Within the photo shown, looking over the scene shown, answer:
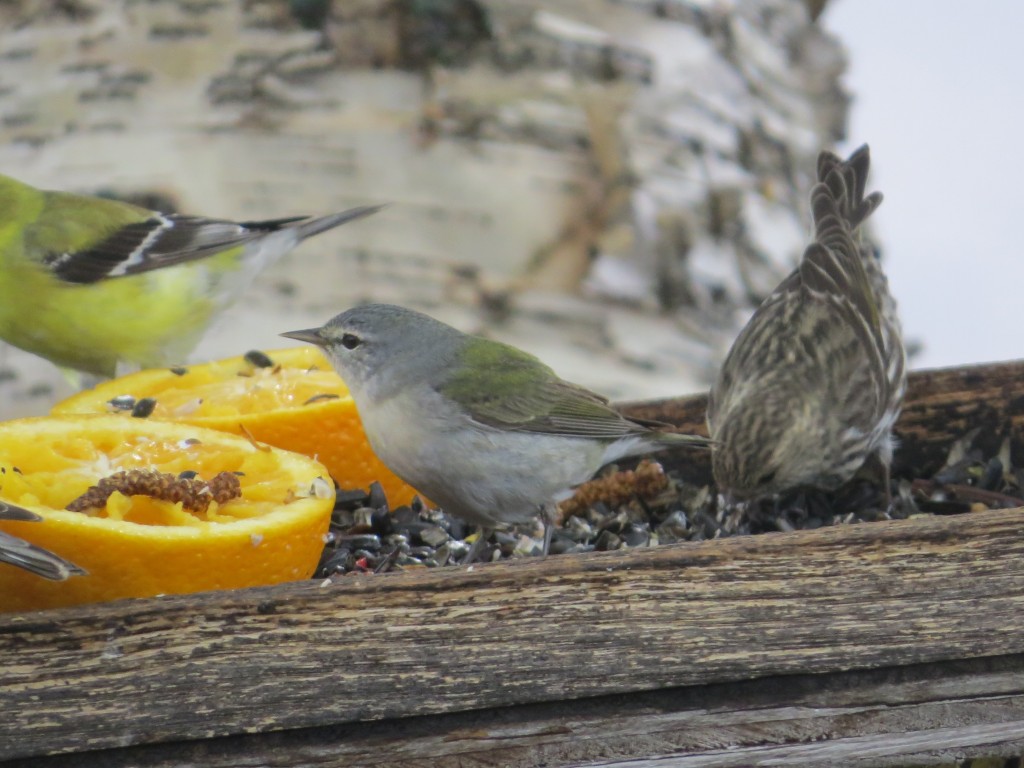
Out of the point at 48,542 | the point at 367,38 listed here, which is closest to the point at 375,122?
the point at 367,38

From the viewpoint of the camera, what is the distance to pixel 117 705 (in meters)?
2.30

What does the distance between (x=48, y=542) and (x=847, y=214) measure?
3.34 metres

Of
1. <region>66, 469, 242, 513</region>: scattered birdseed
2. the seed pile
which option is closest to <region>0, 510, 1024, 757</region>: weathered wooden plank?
<region>66, 469, 242, 513</region>: scattered birdseed

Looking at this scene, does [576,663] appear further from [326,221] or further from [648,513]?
[326,221]

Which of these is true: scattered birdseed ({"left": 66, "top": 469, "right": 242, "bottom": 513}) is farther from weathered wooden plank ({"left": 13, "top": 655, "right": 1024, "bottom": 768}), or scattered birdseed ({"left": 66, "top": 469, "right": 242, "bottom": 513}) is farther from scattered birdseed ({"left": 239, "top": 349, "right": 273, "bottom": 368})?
scattered birdseed ({"left": 239, "top": 349, "right": 273, "bottom": 368})

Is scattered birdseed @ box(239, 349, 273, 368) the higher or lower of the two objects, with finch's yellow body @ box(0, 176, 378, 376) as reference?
higher

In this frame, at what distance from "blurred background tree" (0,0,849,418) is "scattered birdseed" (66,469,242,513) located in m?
2.92

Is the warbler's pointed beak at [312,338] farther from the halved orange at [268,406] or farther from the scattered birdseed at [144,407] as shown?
the scattered birdseed at [144,407]

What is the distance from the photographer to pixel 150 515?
266 cm

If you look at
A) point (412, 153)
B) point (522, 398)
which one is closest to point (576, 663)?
point (522, 398)

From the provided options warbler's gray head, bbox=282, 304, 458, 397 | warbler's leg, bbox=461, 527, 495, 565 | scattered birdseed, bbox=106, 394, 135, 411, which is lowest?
warbler's leg, bbox=461, 527, 495, 565

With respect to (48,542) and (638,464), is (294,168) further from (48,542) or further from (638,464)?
A: (48,542)

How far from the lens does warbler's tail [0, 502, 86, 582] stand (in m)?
2.21

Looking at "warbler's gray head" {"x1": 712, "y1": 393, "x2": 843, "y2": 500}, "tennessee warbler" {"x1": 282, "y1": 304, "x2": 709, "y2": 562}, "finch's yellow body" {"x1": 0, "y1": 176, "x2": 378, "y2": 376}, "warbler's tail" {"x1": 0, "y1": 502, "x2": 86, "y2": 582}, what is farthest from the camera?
"finch's yellow body" {"x1": 0, "y1": 176, "x2": 378, "y2": 376}
